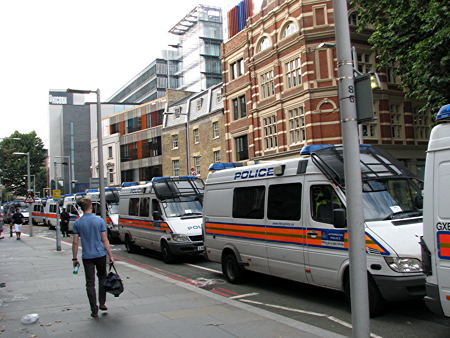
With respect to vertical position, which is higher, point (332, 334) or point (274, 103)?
point (274, 103)

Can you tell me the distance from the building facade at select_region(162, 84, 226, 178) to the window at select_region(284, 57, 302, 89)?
9953 mm

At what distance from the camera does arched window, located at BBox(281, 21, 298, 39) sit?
2727 cm

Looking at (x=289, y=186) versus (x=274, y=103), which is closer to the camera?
(x=289, y=186)

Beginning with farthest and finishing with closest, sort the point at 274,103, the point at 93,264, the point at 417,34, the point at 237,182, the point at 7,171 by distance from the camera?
1. the point at 7,171
2. the point at 274,103
3. the point at 417,34
4. the point at 237,182
5. the point at 93,264

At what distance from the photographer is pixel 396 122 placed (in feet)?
90.9

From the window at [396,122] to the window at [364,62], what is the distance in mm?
2824

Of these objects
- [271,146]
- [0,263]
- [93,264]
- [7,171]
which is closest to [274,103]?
[271,146]

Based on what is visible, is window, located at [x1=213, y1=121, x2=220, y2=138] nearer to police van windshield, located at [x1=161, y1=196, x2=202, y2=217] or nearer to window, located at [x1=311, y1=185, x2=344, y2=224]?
police van windshield, located at [x1=161, y1=196, x2=202, y2=217]

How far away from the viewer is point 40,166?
304 ft

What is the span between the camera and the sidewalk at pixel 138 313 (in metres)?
6.11

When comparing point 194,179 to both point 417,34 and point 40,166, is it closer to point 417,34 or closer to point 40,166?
point 417,34

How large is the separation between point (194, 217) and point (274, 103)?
1686 cm

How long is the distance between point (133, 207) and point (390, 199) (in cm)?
1143

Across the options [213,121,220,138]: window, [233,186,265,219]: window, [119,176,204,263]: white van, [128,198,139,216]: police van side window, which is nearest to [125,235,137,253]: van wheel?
[119,176,204,263]: white van
